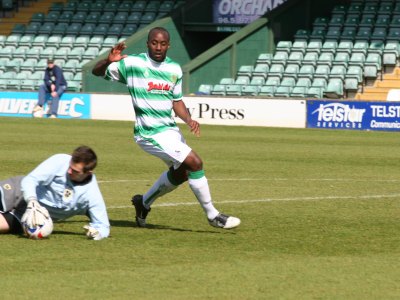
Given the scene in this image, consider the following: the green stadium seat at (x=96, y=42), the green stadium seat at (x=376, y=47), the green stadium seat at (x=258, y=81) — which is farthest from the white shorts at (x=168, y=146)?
the green stadium seat at (x=96, y=42)

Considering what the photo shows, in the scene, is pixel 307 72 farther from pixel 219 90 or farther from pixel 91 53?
pixel 91 53

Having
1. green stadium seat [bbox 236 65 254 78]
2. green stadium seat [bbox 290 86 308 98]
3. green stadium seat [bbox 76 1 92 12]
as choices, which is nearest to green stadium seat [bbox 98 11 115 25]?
green stadium seat [bbox 76 1 92 12]

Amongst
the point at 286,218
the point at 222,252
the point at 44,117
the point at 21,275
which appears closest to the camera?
the point at 21,275

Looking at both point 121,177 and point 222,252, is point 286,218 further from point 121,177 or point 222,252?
point 121,177

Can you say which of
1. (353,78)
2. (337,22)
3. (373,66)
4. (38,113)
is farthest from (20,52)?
(373,66)

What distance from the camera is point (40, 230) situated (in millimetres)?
9438

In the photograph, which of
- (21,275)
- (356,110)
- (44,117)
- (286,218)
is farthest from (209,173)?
(44,117)

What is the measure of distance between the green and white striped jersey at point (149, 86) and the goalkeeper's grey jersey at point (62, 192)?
1.09 metres

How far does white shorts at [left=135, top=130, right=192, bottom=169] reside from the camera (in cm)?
1023

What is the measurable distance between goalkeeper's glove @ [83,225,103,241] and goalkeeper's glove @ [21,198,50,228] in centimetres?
38

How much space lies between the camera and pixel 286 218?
37.9ft

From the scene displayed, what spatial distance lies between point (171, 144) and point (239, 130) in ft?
58.5

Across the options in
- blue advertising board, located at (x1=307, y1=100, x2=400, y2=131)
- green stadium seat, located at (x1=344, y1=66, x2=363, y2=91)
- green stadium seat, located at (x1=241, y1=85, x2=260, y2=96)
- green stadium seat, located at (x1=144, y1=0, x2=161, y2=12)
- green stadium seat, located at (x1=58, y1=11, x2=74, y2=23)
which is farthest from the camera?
green stadium seat, located at (x1=58, y1=11, x2=74, y2=23)

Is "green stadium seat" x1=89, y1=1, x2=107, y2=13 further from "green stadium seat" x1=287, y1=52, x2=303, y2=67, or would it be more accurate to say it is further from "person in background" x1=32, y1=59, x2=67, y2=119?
"green stadium seat" x1=287, y1=52, x2=303, y2=67
